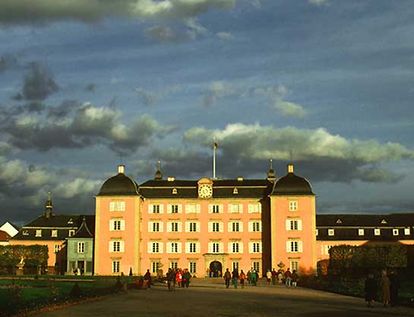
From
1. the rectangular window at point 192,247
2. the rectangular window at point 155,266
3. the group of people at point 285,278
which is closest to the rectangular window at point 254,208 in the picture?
the rectangular window at point 192,247

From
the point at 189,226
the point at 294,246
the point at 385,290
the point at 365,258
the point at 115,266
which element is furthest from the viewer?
the point at 189,226

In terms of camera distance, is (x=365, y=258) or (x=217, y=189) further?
(x=217, y=189)

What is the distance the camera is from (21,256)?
86.1 metres

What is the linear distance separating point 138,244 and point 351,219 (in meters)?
28.5

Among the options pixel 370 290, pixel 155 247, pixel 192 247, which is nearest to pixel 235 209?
pixel 192 247

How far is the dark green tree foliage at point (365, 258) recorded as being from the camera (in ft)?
252

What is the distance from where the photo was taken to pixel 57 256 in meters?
93.0

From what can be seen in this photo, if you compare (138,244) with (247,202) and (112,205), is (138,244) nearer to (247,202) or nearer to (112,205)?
(112,205)

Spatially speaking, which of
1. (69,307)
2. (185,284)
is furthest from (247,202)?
(69,307)

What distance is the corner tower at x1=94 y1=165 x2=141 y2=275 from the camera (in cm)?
8262

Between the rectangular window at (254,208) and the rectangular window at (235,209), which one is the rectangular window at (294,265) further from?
the rectangular window at (235,209)

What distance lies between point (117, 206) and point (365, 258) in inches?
1149

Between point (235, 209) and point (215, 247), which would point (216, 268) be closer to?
point (215, 247)

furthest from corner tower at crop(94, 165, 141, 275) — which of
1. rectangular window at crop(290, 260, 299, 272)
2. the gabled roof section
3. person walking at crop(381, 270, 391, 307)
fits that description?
person walking at crop(381, 270, 391, 307)
